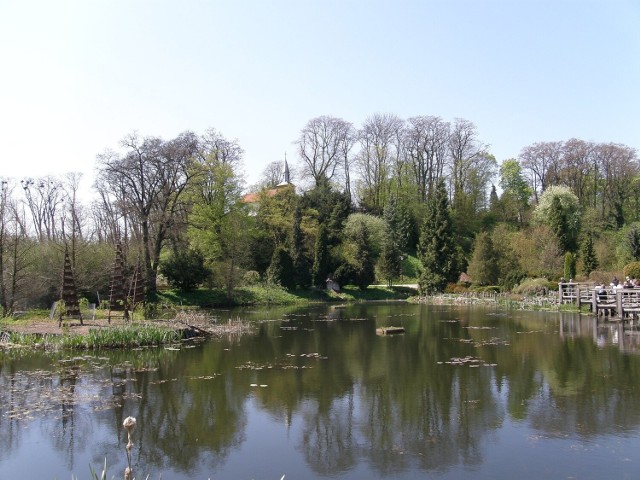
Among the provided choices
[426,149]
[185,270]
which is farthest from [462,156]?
[185,270]

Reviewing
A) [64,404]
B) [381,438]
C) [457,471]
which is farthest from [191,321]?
[457,471]

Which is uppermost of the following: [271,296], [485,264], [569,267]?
[485,264]

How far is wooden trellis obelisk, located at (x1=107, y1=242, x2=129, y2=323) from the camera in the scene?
2350cm

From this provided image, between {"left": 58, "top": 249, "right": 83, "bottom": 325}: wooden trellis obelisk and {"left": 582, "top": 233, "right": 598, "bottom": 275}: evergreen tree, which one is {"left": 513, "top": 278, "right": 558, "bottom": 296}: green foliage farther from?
{"left": 58, "top": 249, "right": 83, "bottom": 325}: wooden trellis obelisk

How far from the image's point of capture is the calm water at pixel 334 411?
8.11m

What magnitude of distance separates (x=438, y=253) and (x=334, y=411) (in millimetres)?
38869

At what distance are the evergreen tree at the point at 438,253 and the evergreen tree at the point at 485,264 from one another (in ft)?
10.1

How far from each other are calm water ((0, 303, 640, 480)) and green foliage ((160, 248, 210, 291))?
74.8 feet

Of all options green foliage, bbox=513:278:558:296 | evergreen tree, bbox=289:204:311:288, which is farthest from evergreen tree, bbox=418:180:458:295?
evergreen tree, bbox=289:204:311:288

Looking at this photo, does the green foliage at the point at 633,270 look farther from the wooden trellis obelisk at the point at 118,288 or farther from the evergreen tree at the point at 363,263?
the wooden trellis obelisk at the point at 118,288

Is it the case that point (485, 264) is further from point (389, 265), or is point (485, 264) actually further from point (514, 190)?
point (514, 190)

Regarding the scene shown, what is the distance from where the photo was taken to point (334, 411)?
35.7ft

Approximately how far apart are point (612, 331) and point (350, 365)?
12076 mm

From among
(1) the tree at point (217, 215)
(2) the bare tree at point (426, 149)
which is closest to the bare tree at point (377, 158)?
(2) the bare tree at point (426, 149)
